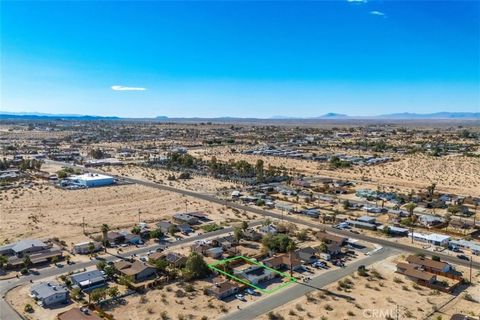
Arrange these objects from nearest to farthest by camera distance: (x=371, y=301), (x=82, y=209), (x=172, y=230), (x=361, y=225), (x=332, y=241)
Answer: (x=371, y=301)
(x=332, y=241)
(x=172, y=230)
(x=361, y=225)
(x=82, y=209)

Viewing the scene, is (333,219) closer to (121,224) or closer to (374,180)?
(121,224)

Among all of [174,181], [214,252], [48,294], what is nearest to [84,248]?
[48,294]

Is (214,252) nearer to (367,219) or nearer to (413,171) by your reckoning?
(367,219)

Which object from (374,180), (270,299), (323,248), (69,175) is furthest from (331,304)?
(69,175)

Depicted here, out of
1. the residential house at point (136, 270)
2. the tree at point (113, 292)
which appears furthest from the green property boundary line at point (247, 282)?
the tree at point (113, 292)

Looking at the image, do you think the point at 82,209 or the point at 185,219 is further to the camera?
the point at 82,209

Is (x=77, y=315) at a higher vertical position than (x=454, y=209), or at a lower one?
lower
